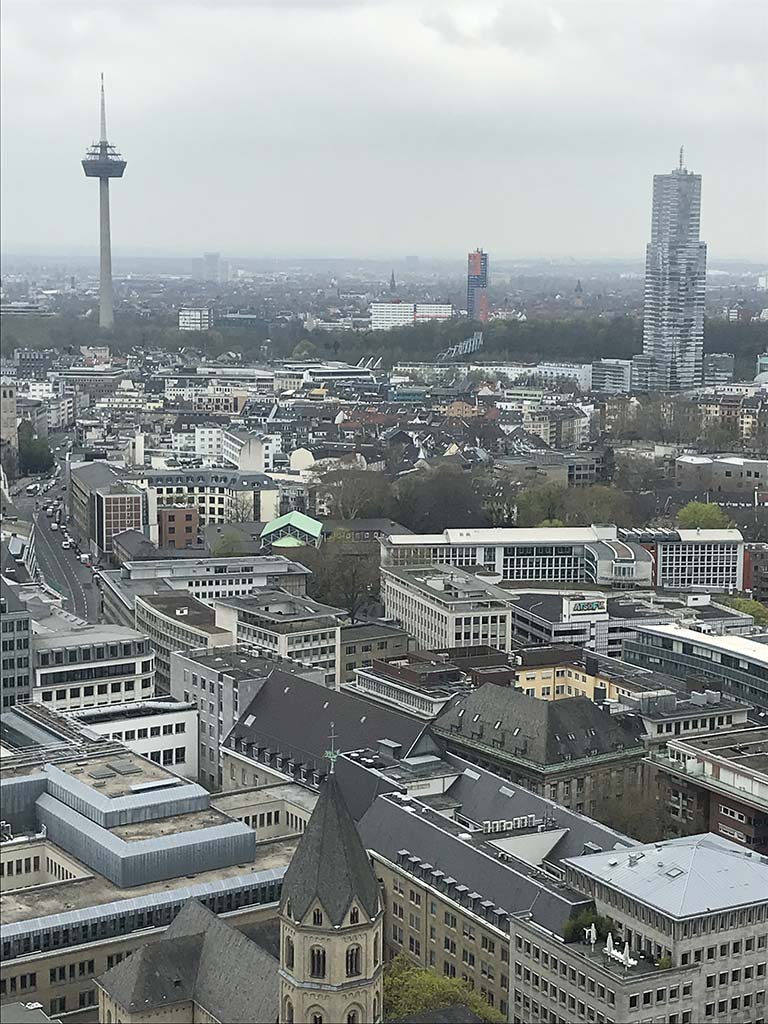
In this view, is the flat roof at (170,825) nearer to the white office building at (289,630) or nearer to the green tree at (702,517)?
the white office building at (289,630)

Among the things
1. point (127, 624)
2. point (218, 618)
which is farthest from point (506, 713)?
point (127, 624)

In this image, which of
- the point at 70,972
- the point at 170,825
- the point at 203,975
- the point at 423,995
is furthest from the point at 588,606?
the point at 203,975

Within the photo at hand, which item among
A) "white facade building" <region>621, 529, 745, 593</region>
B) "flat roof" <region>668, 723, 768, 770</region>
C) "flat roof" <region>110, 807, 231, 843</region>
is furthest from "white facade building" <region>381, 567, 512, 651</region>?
"flat roof" <region>110, 807, 231, 843</region>

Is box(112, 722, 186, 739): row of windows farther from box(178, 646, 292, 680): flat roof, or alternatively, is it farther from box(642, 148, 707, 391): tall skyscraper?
box(642, 148, 707, 391): tall skyscraper

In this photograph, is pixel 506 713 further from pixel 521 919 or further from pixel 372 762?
pixel 521 919

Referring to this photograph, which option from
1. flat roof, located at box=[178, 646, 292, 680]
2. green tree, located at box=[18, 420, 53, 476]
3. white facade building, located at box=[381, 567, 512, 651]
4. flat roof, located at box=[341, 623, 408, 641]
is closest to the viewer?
flat roof, located at box=[178, 646, 292, 680]

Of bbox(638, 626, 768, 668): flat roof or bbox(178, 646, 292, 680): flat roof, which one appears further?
bbox(638, 626, 768, 668): flat roof

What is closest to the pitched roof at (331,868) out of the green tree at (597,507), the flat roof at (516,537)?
the flat roof at (516,537)
